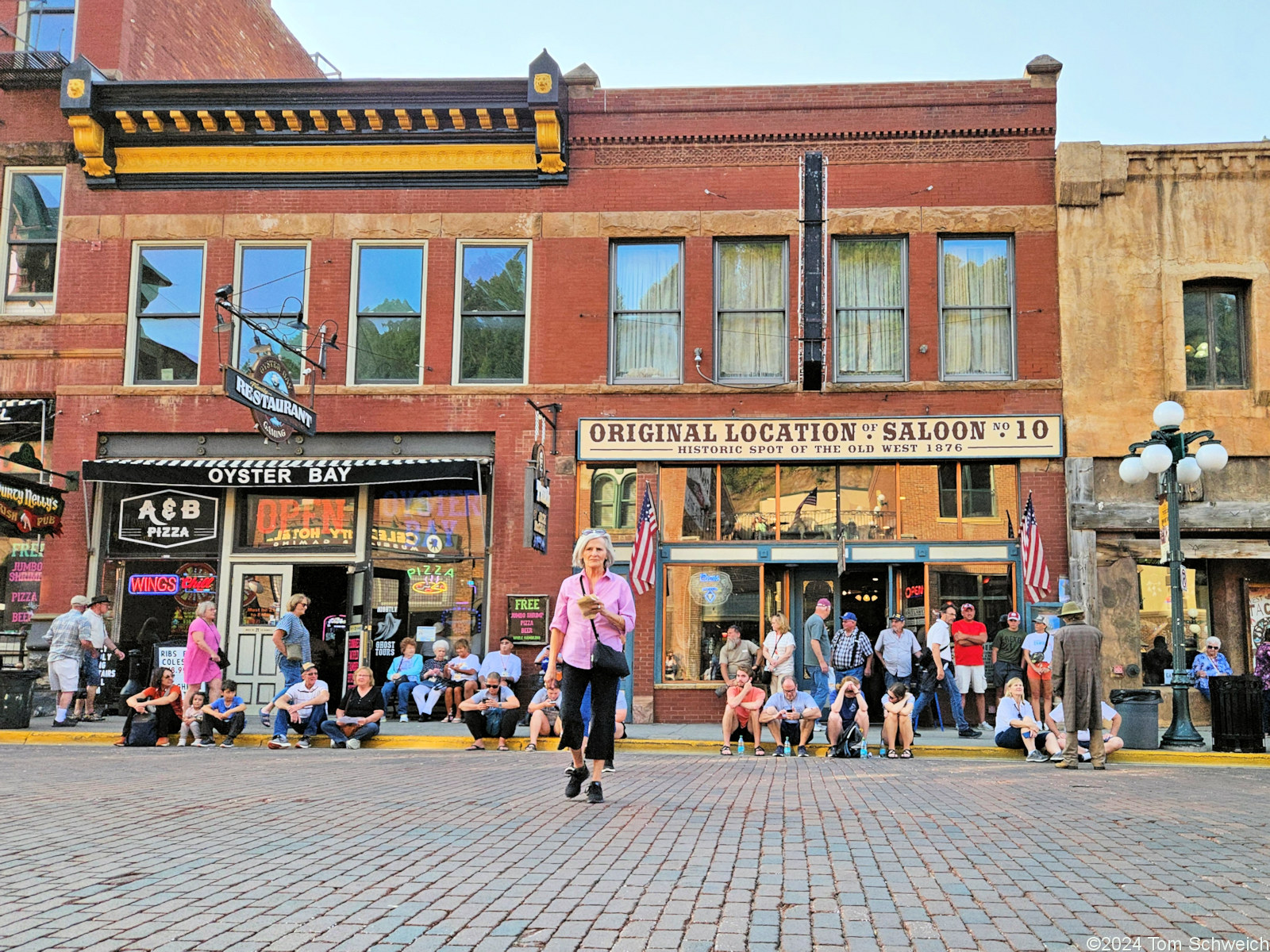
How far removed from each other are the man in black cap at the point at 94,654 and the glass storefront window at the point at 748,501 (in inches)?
366

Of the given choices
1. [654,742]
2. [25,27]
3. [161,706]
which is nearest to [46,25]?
[25,27]

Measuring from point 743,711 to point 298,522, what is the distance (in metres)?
8.69

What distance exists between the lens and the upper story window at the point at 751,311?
62.0 ft

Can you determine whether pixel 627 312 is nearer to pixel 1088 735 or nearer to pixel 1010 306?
pixel 1010 306

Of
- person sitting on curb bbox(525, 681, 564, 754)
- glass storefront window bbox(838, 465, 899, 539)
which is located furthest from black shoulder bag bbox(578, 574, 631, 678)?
glass storefront window bbox(838, 465, 899, 539)

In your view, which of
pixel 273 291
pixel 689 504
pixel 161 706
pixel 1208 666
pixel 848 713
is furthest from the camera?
pixel 273 291

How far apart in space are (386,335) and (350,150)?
320cm

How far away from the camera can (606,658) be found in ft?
26.5

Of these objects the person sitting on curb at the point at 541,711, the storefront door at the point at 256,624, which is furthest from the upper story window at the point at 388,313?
the person sitting on curb at the point at 541,711

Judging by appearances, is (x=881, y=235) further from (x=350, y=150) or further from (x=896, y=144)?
(x=350, y=150)

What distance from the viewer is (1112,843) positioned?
6.91m

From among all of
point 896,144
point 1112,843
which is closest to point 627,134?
point 896,144

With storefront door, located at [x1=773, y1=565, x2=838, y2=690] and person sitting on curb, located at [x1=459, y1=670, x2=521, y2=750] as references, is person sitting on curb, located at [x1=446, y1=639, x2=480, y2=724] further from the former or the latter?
storefront door, located at [x1=773, y1=565, x2=838, y2=690]

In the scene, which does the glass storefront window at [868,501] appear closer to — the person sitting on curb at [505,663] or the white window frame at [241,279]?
the person sitting on curb at [505,663]
